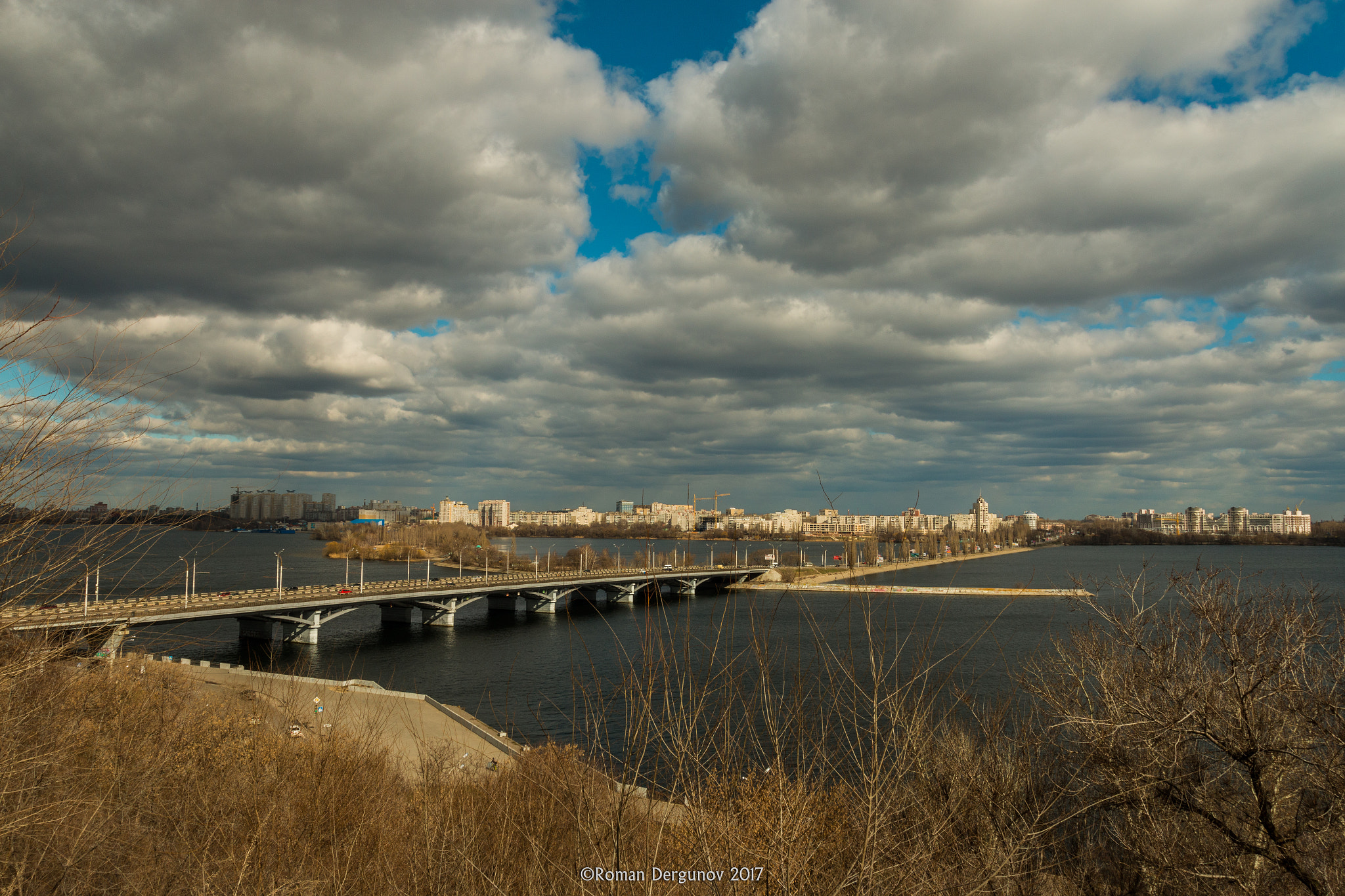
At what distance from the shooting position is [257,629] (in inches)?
2096

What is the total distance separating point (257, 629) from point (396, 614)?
553 inches

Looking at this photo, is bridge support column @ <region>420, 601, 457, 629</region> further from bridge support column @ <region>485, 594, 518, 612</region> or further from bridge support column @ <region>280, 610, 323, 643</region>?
bridge support column @ <region>280, 610, 323, 643</region>

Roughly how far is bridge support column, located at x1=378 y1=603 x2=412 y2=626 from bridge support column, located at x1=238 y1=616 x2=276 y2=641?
12499mm

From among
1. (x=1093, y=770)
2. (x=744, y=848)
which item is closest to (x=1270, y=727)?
(x=1093, y=770)

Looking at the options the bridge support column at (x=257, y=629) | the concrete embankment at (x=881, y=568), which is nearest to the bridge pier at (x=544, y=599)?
the concrete embankment at (x=881, y=568)

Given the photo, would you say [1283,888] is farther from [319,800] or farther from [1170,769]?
[319,800]

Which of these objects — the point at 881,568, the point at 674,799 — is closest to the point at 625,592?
the point at 881,568

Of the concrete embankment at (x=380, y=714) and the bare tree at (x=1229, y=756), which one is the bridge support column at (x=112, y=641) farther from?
the bare tree at (x=1229, y=756)

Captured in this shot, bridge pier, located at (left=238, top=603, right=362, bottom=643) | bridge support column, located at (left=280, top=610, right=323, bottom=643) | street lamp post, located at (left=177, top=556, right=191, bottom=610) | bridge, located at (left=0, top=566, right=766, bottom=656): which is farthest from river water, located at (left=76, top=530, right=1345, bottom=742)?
bridge, located at (left=0, top=566, right=766, bottom=656)

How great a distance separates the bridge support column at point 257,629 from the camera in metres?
52.7

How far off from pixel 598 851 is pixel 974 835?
1089 centimetres

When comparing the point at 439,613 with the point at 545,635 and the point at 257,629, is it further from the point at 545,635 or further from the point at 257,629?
the point at 257,629

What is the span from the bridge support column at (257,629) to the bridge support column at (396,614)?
41.0ft

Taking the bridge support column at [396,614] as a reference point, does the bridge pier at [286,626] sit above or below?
above
